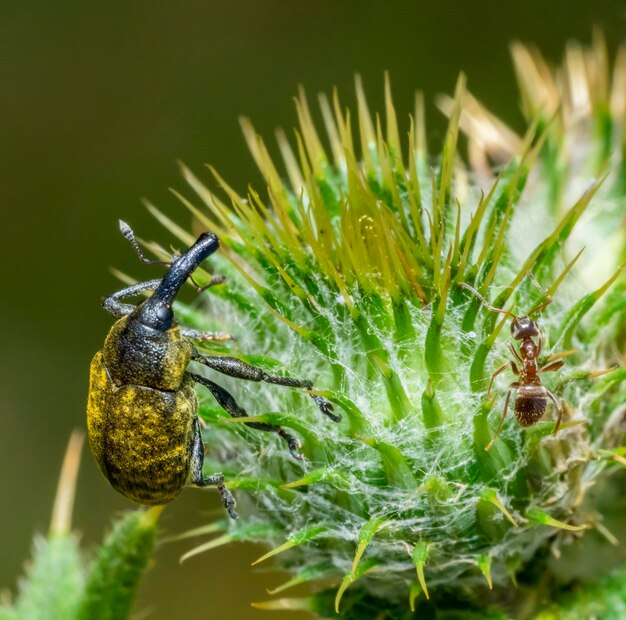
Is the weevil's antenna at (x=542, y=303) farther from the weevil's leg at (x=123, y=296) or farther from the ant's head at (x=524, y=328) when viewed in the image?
the weevil's leg at (x=123, y=296)

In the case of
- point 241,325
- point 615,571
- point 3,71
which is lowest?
point 615,571

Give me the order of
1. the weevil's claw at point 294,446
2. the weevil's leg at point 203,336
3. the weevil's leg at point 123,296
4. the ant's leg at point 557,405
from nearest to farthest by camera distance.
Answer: the ant's leg at point 557,405 < the weevil's claw at point 294,446 < the weevil's leg at point 203,336 < the weevil's leg at point 123,296

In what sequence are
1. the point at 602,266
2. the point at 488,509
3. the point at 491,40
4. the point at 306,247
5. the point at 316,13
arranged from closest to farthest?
the point at 488,509
the point at 306,247
the point at 602,266
the point at 491,40
the point at 316,13

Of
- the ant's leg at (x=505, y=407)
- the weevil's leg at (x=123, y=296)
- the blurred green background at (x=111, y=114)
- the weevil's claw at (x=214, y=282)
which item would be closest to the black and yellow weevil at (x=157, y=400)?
the weevil's claw at (x=214, y=282)

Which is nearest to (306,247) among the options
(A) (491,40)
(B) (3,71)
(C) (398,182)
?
(C) (398,182)

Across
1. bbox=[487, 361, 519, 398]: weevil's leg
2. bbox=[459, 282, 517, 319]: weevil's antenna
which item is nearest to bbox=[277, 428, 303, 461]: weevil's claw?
bbox=[487, 361, 519, 398]: weevil's leg

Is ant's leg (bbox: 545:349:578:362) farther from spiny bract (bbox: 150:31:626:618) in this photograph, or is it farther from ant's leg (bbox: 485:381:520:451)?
ant's leg (bbox: 485:381:520:451)

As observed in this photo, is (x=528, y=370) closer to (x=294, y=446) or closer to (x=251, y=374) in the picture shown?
(x=294, y=446)

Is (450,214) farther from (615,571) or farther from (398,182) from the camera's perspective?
(615,571)
